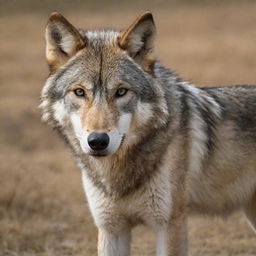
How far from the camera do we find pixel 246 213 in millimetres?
6312

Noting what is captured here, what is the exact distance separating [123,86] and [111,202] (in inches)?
34.6

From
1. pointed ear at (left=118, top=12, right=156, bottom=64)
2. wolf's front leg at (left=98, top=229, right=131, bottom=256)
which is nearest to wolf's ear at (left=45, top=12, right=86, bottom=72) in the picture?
pointed ear at (left=118, top=12, right=156, bottom=64)

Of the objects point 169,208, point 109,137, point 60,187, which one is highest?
→ point 109,137

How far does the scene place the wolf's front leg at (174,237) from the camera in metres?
5.18

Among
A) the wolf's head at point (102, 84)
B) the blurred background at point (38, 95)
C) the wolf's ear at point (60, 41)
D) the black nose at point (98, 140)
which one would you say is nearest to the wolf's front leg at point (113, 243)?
the wolf's head at point (102, 84)

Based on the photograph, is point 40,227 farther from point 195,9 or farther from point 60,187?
point 195,9

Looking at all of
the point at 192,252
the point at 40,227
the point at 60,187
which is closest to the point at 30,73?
the point at 60,187

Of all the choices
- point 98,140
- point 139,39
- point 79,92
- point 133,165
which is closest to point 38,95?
point 133,165

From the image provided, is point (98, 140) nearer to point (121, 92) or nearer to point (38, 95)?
point (121, 92)

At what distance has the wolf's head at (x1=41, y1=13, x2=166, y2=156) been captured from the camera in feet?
15.8

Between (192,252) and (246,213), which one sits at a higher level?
(246,213)

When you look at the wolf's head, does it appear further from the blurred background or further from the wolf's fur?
the blurred background

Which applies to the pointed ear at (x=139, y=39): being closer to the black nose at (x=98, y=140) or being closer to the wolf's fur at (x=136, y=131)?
the wolf's fur at (x=136, y=131)

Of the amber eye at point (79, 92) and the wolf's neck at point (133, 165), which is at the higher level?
the amber eye at point (79, 92)
